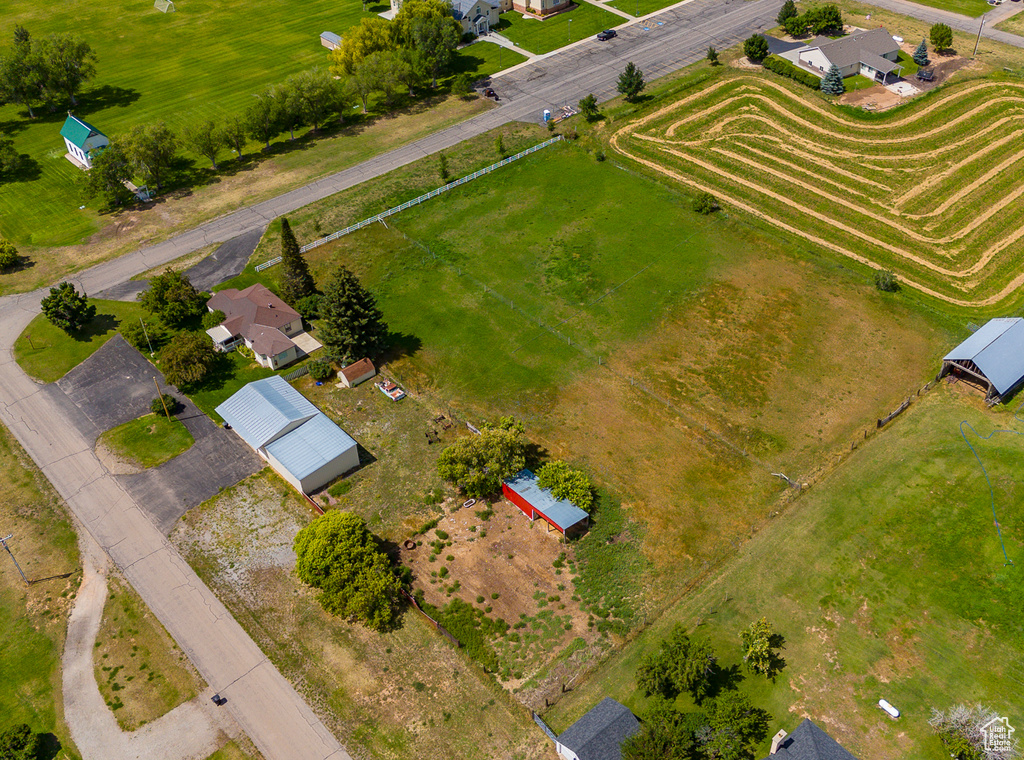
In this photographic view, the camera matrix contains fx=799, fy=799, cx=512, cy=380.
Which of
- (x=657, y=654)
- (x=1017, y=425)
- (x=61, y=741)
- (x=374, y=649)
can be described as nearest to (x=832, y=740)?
(x=657, y=654)

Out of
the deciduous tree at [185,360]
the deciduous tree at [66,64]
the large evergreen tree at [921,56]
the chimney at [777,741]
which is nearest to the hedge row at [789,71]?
the large evergreen tree at [921,56]

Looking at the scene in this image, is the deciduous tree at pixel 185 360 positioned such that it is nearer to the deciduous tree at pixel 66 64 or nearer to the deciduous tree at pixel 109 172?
the deciduous tree at pixel 109 172

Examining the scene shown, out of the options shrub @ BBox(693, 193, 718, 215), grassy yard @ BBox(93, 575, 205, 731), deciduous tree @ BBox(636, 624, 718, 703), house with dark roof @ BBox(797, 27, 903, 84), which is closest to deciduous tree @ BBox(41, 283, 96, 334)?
grassy yard @ BBox(93, 575, 205, 731)

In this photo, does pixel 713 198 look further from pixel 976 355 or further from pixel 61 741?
pixel 61 741

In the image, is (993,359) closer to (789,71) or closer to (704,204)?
(704,204)

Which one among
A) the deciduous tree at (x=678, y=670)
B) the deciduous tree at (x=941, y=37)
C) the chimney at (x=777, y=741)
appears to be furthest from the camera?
the deciduous tree at (x=941, y=37)

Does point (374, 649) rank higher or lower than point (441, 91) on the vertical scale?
lower
